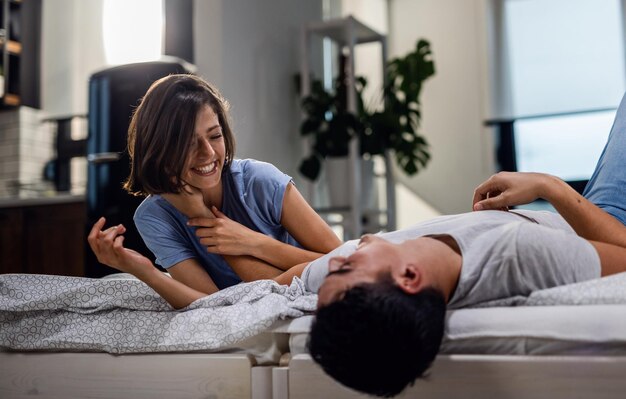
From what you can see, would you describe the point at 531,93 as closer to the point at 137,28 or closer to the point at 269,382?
the point at 137,28

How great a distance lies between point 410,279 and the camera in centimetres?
105

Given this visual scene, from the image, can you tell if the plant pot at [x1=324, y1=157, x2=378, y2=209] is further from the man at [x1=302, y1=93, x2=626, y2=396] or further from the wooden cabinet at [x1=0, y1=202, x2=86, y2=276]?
the man at [x1=302, y1=93, x2=626, y2=396]

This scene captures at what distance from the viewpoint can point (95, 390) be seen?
136 centimetres

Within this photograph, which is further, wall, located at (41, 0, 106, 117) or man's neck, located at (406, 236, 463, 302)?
wall, located at (41, 0, 106, 117)

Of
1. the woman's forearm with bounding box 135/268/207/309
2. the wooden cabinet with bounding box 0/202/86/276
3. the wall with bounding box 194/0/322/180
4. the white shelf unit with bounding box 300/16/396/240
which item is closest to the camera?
the woman's forearm with bounding box 135/268/207/309

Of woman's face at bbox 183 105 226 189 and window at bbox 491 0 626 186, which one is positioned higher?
window at bbox 491 0 626 186

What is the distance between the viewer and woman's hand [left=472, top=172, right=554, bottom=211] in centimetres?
131

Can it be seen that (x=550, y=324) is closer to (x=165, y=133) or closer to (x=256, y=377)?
(x=256, y=377)

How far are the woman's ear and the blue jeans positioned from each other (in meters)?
0.71

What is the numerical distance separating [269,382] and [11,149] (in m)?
3.05

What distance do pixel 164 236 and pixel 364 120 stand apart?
2837mm

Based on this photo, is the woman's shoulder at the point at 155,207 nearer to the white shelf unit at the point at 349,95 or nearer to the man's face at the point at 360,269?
the man's face at the point at 360,269

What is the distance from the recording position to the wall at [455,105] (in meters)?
5.08

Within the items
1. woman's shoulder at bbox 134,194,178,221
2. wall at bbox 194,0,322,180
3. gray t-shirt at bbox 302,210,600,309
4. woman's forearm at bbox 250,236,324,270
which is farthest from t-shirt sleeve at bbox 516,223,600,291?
wall at bbox 194,0,322,180
